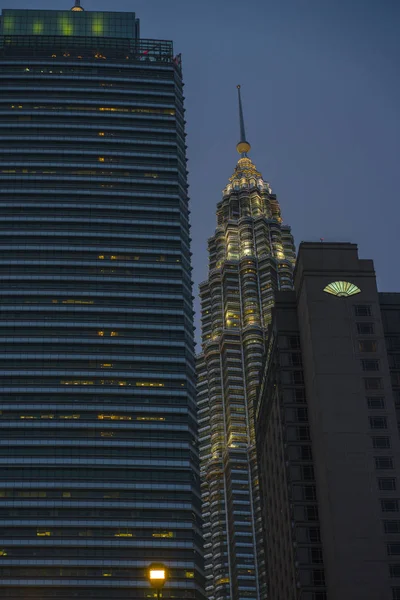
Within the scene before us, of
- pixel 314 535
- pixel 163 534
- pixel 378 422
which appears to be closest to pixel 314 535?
pixel 314 535

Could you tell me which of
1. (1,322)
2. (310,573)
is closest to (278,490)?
(310,573)

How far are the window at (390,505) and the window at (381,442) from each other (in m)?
7.67

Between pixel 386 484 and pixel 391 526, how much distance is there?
5.91m

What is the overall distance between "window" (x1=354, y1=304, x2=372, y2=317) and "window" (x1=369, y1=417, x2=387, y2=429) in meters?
16.7

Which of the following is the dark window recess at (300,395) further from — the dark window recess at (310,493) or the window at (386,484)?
the window at (386,484)

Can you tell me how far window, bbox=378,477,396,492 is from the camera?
424ft

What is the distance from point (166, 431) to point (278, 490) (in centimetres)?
3529

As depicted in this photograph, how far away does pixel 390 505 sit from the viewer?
128 meters

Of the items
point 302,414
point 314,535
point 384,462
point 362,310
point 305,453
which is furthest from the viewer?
point 302,414

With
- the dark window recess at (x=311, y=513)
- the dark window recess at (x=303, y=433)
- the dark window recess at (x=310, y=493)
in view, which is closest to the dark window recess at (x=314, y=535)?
the dark window recess at (x=311, y=513)

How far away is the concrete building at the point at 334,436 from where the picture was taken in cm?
12523

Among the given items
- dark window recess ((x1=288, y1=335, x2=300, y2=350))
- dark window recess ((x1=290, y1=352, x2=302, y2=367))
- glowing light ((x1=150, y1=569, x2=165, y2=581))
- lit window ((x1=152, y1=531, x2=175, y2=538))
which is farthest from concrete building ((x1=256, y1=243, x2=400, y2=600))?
glowing light ((x1=150, y1=569, x2=165, y2=581))

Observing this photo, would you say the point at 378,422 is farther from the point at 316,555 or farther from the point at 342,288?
the point at 342,288

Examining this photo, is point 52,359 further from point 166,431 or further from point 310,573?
point 310,573
